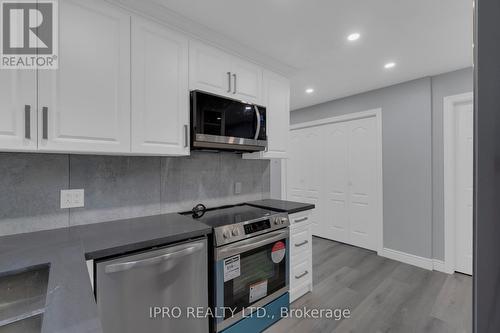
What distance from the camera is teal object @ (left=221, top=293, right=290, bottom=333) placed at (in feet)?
5.58

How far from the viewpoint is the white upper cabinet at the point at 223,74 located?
1.85 metres

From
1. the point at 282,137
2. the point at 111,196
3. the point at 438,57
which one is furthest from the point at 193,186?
the point at 438,57

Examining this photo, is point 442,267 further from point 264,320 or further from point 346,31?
point 346,31

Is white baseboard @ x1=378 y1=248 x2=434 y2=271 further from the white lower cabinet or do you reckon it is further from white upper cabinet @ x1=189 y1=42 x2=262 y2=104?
white upper cabinet @ x1=189 y1=42 x2=262 y2=104

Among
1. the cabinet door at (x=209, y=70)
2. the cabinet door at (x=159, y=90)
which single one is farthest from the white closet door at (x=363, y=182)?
the cabinet door at (x=159, y=90)

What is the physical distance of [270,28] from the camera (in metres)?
1.88

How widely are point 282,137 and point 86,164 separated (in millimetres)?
1790

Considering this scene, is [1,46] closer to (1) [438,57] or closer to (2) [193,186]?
(2) [193,186]

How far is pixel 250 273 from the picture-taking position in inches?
70.2

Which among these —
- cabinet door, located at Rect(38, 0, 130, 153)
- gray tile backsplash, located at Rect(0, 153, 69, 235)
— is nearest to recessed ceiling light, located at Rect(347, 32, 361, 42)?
cabinet door, located at Rect(38, 0, 130, 153)

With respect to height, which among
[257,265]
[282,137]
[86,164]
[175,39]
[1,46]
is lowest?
[257,265]

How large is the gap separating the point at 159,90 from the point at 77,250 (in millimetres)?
1115

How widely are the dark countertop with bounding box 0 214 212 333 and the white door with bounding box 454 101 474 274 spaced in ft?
9.91

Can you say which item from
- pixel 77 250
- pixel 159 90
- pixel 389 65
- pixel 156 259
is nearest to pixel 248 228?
pixel 156 259
